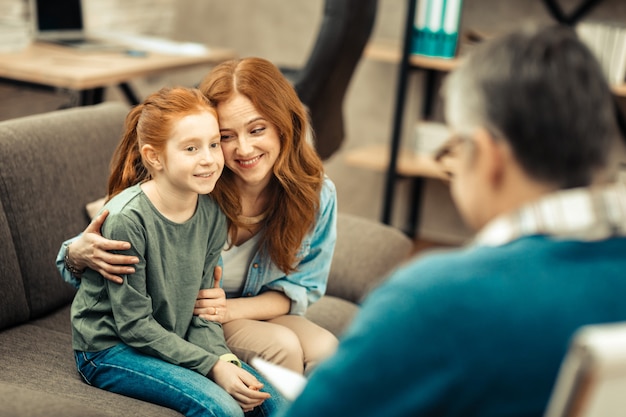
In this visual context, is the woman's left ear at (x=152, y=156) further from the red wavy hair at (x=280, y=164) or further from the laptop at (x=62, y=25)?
the laptop at (x=62, y=25)

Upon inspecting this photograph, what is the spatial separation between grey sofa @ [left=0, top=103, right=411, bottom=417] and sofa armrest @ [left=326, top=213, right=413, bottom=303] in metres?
0.03

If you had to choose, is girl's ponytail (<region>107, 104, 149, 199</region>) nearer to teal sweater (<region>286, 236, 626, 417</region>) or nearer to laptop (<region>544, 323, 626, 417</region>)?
teal sweater (<region>286, 236, 626, 417</region>)

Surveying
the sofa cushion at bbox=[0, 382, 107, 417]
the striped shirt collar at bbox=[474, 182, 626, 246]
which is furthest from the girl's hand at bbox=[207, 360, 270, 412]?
the striped shirt collar at bbox=[474, 182, 626, 246]

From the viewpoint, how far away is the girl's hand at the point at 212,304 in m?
1.58

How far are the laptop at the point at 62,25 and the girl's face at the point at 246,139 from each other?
1817 mm

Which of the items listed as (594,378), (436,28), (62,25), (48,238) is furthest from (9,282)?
(436,28)

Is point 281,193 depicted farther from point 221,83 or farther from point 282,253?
point 221,83

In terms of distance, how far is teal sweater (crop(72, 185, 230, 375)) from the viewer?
1433 mm

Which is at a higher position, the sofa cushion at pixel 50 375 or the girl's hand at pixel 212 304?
the girl's hand at pixel 212 304

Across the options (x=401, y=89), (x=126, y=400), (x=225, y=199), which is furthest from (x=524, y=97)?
(x=401, y=89)

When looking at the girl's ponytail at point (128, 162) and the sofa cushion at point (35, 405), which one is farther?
the girl's ponytail at point (128, 162)

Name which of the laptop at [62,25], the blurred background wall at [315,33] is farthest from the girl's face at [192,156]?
the blurred background wall at [315,33]

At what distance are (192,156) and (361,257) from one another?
86cm

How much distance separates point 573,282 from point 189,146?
0.84 metres
